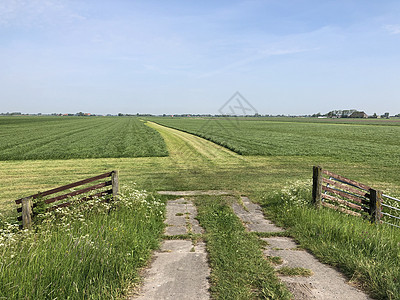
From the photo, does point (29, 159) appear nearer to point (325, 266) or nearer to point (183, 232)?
point (183, 232)

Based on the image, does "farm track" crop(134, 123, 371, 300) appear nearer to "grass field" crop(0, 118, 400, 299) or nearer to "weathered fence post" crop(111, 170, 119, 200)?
"grass field" crop(0, 118, 400, 299)

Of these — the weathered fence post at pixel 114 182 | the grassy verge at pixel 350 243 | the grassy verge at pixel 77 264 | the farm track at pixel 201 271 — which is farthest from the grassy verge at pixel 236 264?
the weathered fence post at pixel 114 182

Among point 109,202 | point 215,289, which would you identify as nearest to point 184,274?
point 215,289

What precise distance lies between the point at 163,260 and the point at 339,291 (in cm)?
317

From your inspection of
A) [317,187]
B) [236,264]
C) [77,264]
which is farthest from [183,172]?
[77,264]

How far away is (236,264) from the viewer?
16.0ft

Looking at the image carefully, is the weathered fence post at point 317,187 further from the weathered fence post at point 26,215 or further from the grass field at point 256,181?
the weathered fence post at point 26,215

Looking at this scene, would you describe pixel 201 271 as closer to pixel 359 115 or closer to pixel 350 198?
pixel 350 198

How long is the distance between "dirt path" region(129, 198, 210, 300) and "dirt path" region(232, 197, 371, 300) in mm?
1417

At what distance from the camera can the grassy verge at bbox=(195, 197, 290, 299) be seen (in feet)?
13.2

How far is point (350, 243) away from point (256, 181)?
7.05m

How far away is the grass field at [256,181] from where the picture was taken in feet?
15.8

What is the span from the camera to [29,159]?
18.7 metres

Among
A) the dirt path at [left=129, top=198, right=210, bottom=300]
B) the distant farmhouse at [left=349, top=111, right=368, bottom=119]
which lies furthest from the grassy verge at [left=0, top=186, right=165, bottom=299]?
the distant farmhouse at [left=349, top=111, right=368, bottom=119]
